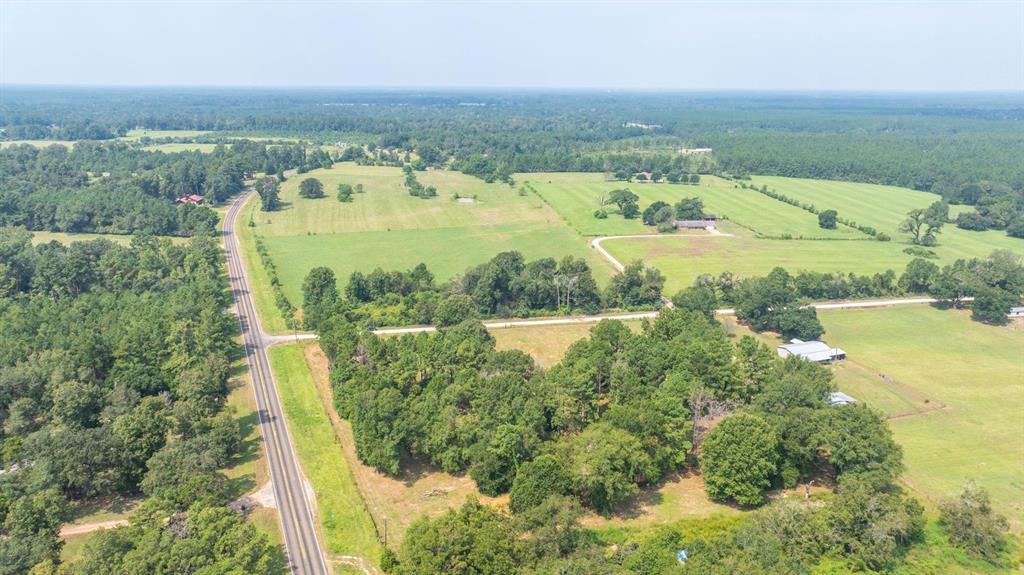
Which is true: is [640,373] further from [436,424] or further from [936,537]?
[936,537]

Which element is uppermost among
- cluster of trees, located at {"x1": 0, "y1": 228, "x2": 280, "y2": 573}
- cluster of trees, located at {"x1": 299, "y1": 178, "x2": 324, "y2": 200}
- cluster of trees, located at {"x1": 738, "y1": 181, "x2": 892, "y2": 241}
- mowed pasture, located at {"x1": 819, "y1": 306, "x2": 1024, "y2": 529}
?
cluster of trees, located at {"x1": 299, "y1": 178, "x2": 324, "y2": 200}

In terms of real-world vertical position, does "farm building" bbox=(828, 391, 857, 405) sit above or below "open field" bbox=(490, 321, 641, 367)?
above

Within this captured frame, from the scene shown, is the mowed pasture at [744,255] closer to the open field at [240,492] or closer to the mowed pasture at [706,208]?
the mowed pasture at [706,208]

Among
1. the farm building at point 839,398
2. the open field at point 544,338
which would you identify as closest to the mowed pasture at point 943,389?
the farm building at point 839,398

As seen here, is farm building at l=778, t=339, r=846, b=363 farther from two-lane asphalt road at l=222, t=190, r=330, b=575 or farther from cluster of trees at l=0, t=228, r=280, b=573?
cluster of trees at l=0, t=228, r=280, b=573

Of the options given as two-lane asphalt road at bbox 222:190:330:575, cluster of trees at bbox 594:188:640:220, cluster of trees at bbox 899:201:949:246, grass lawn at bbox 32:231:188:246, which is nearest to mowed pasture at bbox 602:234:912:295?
cluster of trees at bbox 899:201:949:246

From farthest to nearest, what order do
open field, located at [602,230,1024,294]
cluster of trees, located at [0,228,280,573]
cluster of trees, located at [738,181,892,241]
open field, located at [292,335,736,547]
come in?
cluster of trees, located at [738,181,892,241]
open field, located at [602,230,1024,294]
open field, located at [292,335,736,547]
cluster of trees, located at [0,228,280,573]

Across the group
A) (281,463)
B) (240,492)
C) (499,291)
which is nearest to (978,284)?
(499,291)
